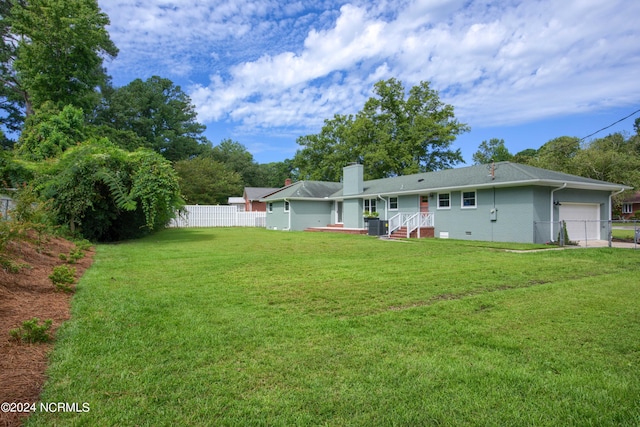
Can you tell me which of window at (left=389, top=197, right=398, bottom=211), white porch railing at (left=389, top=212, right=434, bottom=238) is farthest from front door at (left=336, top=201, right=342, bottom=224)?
white porch railing at (left=389, top=212, right=434, bottom=238)

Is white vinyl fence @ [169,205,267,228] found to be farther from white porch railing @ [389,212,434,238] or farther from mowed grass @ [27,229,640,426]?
mowed grass @ [27,229,640,426]

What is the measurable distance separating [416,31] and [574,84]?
28.2 feet

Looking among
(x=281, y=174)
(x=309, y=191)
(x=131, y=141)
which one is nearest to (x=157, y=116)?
(x=131, y=141)

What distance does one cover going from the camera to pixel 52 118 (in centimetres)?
1858

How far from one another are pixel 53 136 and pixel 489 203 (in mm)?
21880

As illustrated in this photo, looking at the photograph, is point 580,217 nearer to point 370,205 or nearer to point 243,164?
point 370,205

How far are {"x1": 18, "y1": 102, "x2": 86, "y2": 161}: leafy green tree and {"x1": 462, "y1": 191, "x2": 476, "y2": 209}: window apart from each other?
19.0 meters

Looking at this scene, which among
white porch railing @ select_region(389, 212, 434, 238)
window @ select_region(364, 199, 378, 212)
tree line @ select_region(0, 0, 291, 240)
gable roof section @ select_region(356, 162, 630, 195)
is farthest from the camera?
window @ select_region(364, 199, 378, 212)

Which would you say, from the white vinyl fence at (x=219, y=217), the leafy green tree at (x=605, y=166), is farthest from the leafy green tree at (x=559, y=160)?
the white vinyl fence at (x=219, y=217)

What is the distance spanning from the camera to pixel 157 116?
44938 mm

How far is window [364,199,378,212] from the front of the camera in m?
22.2

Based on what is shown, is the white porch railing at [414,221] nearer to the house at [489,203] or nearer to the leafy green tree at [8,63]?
the house at [489,203]

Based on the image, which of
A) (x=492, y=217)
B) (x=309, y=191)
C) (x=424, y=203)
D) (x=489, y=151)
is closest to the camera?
(x=492, y=217)

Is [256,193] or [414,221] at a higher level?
[256,193]
